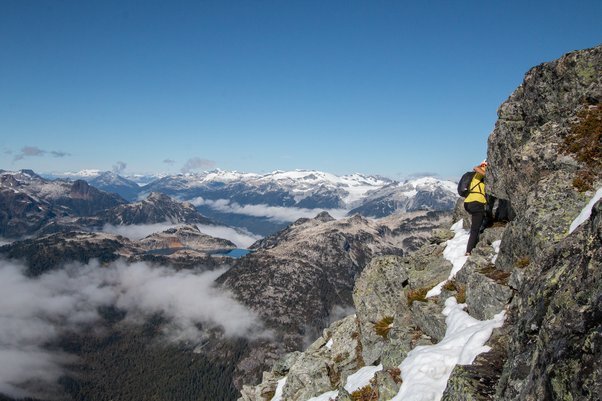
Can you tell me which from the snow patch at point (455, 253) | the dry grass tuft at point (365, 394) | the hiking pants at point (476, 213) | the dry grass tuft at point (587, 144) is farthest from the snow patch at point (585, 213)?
the dry grass tuft at point (365, 394)

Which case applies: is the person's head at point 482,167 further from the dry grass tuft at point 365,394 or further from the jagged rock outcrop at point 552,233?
the dry grass tuft at point 365,394

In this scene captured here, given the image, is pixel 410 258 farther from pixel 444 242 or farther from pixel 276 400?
pixel 276 400

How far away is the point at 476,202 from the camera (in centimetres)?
2547

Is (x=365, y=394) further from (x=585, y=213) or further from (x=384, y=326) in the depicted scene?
(x=585, y=213)

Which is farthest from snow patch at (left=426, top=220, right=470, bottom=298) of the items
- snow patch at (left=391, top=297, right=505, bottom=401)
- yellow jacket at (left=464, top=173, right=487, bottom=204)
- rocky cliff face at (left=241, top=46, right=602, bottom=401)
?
snow patch at (left=391, top=297, right=505, bottom=401)

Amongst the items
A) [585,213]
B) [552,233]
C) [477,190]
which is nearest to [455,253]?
[477,190]

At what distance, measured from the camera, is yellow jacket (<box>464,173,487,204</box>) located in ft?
84.0

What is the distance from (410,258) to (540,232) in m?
18.9

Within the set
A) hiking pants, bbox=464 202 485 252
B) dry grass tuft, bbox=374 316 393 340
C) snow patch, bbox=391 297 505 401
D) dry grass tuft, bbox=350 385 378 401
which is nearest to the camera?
snow patch, bbox=391 297 505 401

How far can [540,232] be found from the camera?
17.2m

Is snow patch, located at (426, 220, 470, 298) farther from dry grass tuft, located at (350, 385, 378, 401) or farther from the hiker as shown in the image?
dry grass tuft, located at (350, 385, 378, 401)

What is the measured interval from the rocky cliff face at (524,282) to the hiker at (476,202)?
2.45 ft

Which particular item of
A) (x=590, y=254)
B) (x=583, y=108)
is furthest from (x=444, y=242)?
(x=590, y=254)

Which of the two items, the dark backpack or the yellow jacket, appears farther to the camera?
the dark backpack
